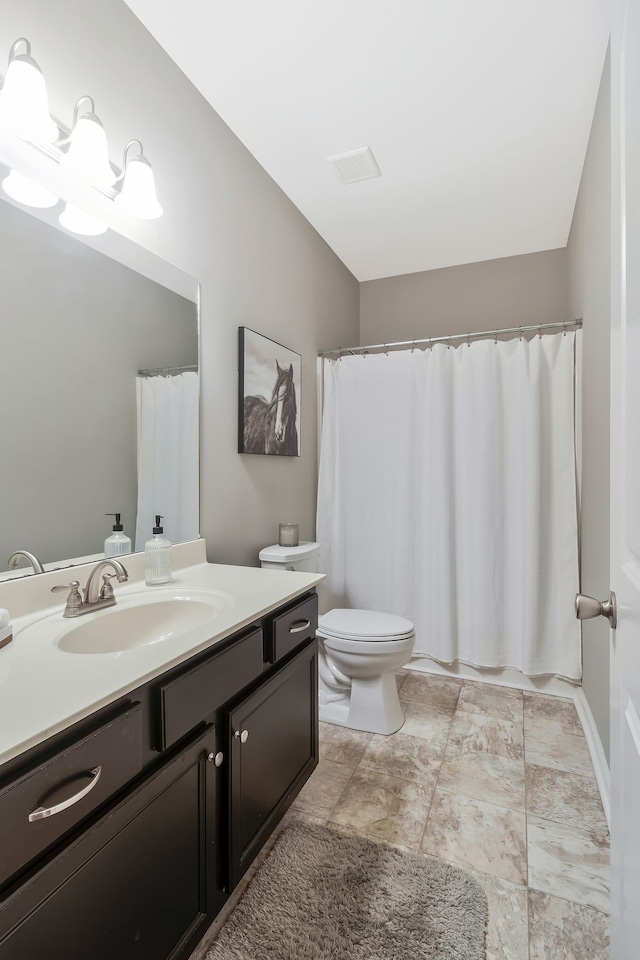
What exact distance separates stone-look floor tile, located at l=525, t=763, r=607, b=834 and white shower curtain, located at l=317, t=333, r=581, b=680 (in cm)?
71

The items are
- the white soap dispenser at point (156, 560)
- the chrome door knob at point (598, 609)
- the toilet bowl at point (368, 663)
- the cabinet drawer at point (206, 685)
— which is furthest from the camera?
the toilet bowl at point (368, 663)

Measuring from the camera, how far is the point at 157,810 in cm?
90

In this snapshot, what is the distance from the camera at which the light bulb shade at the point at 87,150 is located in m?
1.24

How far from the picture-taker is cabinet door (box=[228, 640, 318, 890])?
1152mm

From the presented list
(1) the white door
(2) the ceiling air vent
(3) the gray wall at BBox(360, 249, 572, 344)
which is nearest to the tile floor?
(1) the white door

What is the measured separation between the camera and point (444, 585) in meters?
2.62

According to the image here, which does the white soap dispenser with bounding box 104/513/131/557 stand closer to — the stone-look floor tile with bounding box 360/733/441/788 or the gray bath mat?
the gray bath mat

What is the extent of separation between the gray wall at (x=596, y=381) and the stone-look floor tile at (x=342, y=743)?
917mm

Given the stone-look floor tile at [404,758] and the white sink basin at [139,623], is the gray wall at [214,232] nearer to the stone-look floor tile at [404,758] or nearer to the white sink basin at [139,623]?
the white sink basin at [139,623]

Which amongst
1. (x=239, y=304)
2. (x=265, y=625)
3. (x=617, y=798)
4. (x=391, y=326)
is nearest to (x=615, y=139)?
(x=617, y=798)

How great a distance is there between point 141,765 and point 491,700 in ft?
6.70

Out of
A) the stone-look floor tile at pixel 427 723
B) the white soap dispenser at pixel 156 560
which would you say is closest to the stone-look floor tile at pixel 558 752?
the stone-look floor tile at pixel 427 723

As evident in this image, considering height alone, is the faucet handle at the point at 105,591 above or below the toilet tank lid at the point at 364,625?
above

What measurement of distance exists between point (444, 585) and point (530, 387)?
3.74ft
